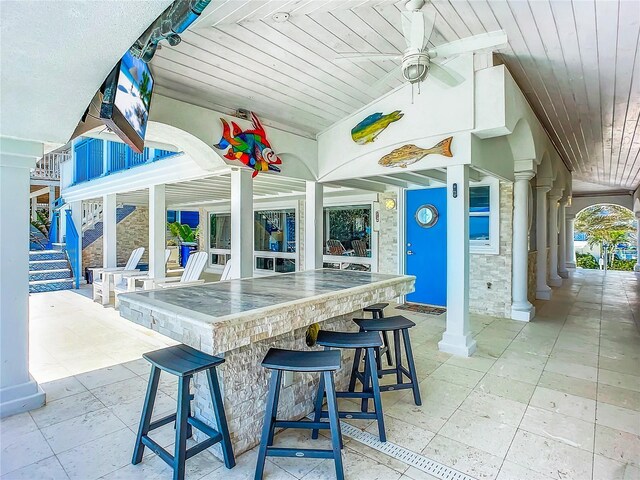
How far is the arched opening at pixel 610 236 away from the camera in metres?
14.7

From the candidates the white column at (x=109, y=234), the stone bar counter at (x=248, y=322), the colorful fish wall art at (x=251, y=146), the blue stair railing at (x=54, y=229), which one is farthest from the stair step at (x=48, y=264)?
the stone bar counter at (x=248, y=322)

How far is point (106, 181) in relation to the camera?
7699 mm

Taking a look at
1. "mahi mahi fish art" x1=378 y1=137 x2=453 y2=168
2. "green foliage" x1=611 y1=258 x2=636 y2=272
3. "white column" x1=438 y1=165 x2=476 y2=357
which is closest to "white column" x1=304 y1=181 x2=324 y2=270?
"mahi mahi fish art" x1=378 y1=137 x2=453 y2=168

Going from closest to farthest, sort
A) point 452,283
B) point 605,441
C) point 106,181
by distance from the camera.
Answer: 1. point 605,441
2. point 452,283
3. point 106,181

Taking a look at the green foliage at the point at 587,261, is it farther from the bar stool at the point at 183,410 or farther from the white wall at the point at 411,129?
the bar stool at the point at 183,410

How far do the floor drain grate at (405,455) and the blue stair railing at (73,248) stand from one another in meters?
8.48

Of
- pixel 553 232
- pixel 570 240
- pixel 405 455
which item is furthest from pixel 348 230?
pixel 570 240

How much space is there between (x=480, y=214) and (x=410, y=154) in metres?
2.57

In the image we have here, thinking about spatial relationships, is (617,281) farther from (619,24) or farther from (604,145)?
(619,24)

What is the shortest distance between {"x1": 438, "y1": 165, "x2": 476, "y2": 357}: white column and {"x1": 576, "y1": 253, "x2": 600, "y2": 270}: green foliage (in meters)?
15.1

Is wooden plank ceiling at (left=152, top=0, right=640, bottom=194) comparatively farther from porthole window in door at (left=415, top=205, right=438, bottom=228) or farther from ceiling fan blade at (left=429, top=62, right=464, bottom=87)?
porthole window in door at (left=415, top=205, right=438, bottom=228)

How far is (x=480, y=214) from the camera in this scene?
20.2 ft

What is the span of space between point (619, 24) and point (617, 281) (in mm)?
9730

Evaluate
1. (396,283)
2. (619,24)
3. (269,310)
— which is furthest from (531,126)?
(269,310)
